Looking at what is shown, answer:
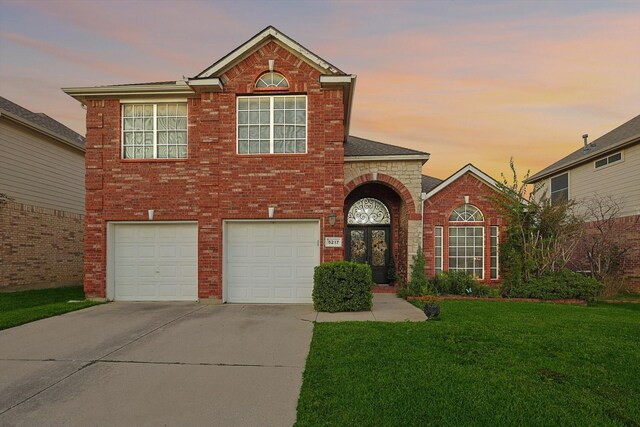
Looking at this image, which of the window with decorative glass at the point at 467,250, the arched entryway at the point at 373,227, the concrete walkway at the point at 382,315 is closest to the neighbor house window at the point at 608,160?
the window with decorative glass at the point at 467,250

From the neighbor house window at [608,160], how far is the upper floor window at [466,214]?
729cm

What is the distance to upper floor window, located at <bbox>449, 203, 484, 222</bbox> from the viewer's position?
490 inches

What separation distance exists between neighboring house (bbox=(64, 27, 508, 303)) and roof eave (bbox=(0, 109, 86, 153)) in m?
4.18

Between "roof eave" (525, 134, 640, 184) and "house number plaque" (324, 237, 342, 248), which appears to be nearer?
"house number plaque" (324, 237, 342, 248)

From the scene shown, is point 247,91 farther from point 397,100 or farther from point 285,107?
point 397,100

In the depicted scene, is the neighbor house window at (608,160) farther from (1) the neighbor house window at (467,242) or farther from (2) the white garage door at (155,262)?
(2) the white garage door at (155,262)

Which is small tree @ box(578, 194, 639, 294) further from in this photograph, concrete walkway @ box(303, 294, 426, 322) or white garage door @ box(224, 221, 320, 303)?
white garage door @ box(224, 221, 320, 303)

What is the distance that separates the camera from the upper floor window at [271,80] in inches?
383

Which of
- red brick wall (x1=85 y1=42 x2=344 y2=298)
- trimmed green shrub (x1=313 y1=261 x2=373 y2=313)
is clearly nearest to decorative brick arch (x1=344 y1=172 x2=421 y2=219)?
red brick wall (x1=85 y1=42 x2=344 y2=298)

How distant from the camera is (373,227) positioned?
13.5 meters

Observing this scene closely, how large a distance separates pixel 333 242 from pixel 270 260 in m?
1.87

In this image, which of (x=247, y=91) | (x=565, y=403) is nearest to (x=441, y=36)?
(x=247, y=91)

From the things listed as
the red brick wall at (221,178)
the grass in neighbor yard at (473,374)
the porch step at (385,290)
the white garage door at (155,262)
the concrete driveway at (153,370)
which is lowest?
the porch step at (385,290)

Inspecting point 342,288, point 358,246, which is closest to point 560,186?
point 358,246
